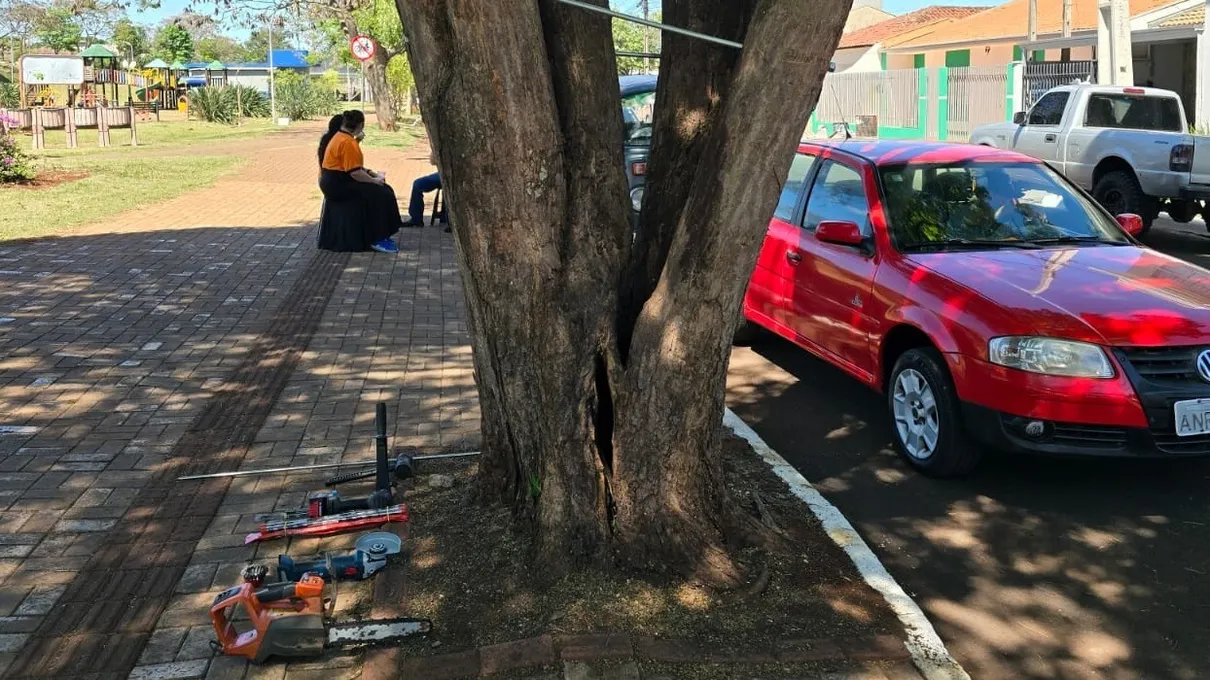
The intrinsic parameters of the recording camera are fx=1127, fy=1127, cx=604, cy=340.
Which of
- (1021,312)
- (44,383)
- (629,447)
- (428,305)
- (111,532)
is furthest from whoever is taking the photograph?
(428,305)

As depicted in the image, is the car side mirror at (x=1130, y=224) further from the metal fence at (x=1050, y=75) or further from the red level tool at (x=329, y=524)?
the metal fence at (x=1050, y=75)

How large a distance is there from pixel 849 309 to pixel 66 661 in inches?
170

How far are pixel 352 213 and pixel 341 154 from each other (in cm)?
66

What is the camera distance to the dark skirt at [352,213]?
12547 mm

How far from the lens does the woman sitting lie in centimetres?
1248

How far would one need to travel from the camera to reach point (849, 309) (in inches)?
252

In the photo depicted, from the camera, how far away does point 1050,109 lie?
15594 mm

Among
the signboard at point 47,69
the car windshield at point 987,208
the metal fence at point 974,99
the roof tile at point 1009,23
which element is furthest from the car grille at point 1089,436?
the signboard at point 47,69

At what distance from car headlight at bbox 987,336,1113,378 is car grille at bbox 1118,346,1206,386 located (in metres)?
0.11

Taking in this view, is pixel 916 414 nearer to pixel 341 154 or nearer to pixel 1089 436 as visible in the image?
pixel 1089 436

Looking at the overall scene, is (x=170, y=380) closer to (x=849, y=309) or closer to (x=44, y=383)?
(x=44, y=383)

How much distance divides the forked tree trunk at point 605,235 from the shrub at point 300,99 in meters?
48.7

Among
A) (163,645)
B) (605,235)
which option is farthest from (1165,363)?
(163,645)

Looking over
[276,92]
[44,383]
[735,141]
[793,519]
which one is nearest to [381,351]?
[44,383]
